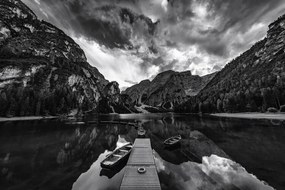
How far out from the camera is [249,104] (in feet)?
320

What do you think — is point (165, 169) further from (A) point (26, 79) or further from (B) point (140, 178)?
(A) point (26, 79)

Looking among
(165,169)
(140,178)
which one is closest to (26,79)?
(165,169)

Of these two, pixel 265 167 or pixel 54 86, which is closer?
pixel 265 167

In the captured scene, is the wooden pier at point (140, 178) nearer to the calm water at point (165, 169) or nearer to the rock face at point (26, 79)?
the calm water at point (165, 169)

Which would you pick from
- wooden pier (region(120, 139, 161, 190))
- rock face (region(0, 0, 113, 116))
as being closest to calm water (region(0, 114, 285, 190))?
wooden pier (region(120, 139, 161, 190))

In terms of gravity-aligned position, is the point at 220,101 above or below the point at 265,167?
above

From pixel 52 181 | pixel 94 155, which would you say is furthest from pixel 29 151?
pixel 52 181

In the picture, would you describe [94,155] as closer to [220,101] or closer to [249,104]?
[249,104]

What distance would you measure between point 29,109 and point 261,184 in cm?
13363

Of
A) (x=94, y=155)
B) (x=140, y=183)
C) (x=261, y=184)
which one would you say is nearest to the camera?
(x=140, y=183)

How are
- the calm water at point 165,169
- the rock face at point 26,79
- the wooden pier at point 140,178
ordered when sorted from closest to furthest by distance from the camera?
the wooden pier at point 140,178
the calm water at point 165,169
the rock face at point 26,79

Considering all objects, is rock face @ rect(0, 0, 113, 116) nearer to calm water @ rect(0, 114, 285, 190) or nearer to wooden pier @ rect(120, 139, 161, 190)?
calm water @ rect(0, 114, 285, 190)

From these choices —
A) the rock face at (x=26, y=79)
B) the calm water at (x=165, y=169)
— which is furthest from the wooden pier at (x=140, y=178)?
the rock face at (x=26, y=79)

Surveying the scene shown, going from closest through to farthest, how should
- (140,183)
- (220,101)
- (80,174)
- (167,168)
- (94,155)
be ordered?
(140,183)
(80,174)
(167,168)
(94,155)
(220,101)
